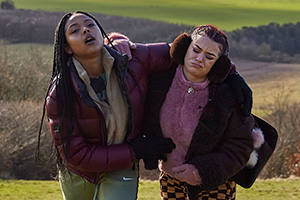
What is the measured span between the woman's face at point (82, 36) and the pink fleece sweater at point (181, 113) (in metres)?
0.59

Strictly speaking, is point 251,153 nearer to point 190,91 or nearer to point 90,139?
point 190,91

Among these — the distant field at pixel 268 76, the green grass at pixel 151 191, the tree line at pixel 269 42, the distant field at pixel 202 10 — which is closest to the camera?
the green grass at pixel 151 191

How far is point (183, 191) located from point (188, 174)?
0.25 metres

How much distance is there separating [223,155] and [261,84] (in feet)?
154

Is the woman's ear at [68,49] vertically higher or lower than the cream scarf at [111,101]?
higher

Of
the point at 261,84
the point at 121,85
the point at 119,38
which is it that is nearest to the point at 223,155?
the point at 121,85

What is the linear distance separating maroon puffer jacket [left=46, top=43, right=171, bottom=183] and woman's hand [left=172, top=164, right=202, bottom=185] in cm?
34

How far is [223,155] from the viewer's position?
3.79 meters

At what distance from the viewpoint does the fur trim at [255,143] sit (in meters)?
3.97

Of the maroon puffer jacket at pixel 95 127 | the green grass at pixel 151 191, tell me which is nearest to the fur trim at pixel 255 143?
the maroon puffer jacket at pixel 95 127

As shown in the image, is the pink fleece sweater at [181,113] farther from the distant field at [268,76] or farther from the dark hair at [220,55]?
the distant field at [268,76]

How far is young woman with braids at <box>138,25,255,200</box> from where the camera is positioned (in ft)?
12.4

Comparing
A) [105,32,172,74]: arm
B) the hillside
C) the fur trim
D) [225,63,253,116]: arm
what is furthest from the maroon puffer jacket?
the hillside

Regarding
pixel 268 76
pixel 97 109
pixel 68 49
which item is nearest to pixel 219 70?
pixel 97 109
